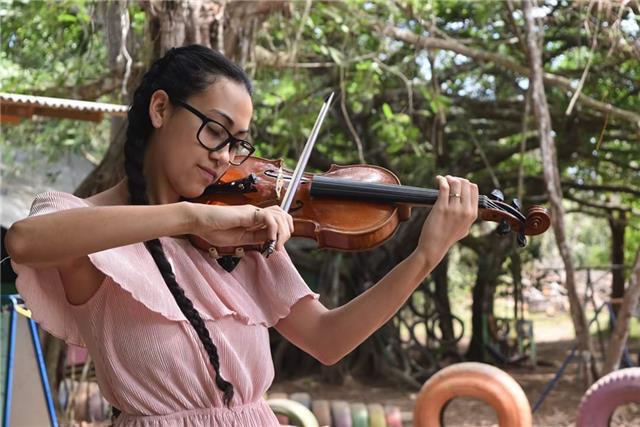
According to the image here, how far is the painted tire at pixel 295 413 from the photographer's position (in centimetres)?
439

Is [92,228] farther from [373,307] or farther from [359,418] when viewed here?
[359,418]

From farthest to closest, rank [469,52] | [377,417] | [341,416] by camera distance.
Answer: [469,52], [377,417], [341,416]

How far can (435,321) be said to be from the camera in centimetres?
1158

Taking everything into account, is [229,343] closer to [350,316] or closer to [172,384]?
[172,384]

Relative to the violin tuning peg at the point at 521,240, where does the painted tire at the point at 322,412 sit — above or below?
below

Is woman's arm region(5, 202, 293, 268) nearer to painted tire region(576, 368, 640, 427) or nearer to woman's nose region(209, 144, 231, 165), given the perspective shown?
woman's nose region(209, 144, 231, 165)

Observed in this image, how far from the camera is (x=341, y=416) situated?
→ 6.05 m

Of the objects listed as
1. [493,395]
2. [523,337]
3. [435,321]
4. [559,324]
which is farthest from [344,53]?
[559,324]

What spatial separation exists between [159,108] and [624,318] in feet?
17.7

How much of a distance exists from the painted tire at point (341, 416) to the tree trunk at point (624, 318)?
2.01m

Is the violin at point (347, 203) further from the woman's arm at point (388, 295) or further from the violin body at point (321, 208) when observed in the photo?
the woman's arm at point (388, 295)

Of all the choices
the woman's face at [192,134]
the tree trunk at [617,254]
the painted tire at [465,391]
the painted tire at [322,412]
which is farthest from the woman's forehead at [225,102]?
the tree trunk at [617,254]

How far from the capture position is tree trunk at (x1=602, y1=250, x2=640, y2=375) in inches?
247

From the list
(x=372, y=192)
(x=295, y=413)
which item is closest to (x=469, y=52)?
(x=295, y=413)
